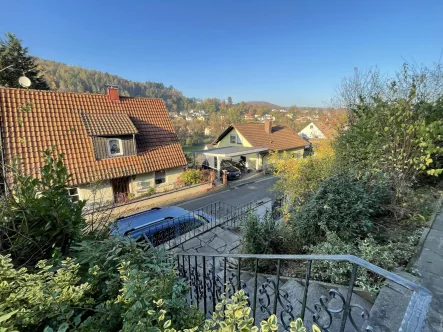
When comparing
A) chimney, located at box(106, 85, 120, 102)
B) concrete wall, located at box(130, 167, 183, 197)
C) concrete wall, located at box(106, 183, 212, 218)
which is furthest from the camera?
chimney, located at box(106, 85, 120, 102)

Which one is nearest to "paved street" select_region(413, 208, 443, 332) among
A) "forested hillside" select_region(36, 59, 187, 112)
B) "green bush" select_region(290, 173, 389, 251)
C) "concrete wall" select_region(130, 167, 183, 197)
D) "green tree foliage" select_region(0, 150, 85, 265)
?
"green bush" select_region(290, 173, 389, 251)

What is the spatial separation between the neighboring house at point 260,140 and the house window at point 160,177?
8.79 metres

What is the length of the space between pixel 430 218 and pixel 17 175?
6.09m

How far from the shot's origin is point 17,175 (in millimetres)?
2197

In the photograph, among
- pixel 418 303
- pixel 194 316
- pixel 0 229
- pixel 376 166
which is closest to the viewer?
pixel 418 303

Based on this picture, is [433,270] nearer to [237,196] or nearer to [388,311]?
[388,311]

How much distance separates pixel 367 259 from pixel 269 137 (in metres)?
20.4

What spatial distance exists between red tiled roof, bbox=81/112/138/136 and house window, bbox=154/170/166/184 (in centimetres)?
290

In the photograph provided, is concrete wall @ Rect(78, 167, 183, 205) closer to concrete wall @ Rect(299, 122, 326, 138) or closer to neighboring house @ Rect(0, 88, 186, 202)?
neighboring house @ Rect(0, 88, 186, 202)

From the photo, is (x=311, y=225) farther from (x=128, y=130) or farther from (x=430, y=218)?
(x=128, y=130)

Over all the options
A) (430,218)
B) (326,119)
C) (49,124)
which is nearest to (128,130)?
(49,124)

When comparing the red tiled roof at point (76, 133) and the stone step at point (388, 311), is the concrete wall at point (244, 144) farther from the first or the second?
the stone step at point (388, 311)

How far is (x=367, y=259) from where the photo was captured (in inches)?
100

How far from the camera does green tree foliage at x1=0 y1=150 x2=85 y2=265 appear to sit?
2.04 metres
